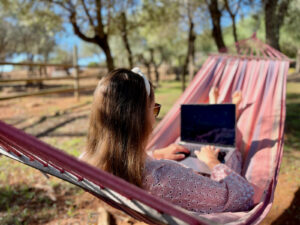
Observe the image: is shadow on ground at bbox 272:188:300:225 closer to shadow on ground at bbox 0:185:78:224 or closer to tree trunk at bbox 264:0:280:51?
shadow on ground at bbox 0:185:78:224

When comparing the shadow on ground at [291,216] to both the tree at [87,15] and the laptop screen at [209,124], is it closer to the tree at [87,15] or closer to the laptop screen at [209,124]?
the laptop screen at [209,124]

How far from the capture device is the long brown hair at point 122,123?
81cm

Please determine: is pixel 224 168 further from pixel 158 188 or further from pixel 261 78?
pixel 261 78

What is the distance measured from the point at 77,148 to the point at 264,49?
7.84 ft

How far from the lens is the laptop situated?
5.64ft

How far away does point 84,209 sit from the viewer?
188 centimetres

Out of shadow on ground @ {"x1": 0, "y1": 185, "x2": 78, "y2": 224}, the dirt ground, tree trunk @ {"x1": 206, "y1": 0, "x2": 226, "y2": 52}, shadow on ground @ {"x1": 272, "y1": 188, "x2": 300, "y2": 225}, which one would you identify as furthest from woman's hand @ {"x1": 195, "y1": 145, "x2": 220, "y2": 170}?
tree trunk @ {"x1": 206, "y1": 0, "x2": 226, "y2": 52}

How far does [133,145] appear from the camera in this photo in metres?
0.83

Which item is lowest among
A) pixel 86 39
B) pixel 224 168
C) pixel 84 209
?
pixel 84 209

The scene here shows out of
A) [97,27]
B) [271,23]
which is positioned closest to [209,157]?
[271,23]

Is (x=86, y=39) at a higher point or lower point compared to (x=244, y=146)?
higher

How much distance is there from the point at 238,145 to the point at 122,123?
52.6 inches

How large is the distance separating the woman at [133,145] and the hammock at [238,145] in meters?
0.08

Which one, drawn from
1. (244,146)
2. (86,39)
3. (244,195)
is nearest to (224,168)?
(244,195)
